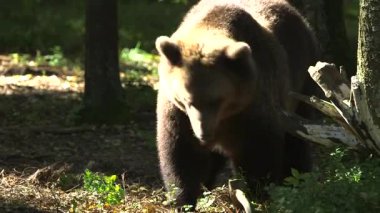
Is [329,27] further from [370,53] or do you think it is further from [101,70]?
[370,53]

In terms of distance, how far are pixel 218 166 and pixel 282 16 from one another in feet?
4.49

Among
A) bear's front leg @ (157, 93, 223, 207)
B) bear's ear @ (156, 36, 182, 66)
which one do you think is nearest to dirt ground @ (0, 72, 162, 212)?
bear's front leg @ (157, 93, 223, 207)

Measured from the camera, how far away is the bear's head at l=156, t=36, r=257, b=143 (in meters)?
5.49

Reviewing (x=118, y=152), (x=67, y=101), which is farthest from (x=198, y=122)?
(x=67, y=101)

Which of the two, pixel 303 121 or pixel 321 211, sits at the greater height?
pixel 303 121

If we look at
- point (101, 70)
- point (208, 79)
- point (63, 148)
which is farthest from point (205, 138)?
point (101, 70)

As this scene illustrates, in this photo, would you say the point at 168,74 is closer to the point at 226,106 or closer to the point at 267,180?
the point at 226,106

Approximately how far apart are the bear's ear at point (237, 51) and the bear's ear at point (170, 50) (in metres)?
0.34

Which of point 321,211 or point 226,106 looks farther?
point 226,106

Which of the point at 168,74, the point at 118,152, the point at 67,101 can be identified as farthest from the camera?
the point at 67,101

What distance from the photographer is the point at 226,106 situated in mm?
5695

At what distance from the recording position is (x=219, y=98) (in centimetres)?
555

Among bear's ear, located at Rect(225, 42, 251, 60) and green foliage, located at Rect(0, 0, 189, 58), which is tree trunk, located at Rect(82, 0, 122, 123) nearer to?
bear's ear, located at Rect(225, 42, 251, 60)

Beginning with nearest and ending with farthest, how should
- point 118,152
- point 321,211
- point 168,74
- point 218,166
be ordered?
point 321,211
point 168,74
point 218,166
point 118,152
